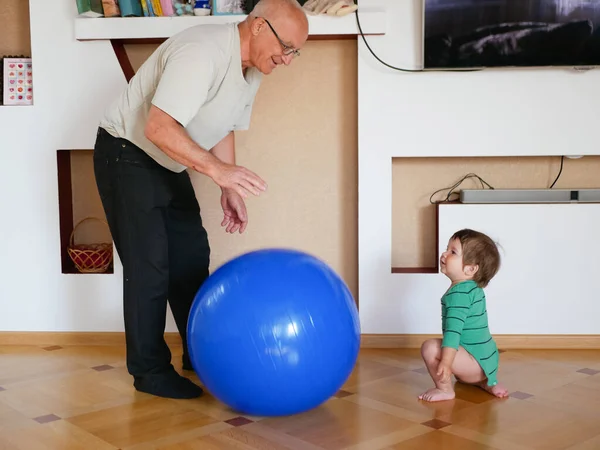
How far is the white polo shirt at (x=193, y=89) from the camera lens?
6.83 feet

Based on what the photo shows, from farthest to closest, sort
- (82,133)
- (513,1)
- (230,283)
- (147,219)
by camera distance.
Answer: (82,133) < (513,1) < (147,219) < (230,283)

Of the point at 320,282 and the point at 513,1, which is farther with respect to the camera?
the point at 513,1

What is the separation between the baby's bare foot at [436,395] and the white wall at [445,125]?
73cm

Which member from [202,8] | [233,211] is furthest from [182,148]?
[202,8]

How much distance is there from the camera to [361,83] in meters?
3.03

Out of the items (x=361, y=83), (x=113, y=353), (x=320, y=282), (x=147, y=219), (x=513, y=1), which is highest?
(x=513, y=1)

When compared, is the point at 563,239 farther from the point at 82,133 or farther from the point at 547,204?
the point at 82,133

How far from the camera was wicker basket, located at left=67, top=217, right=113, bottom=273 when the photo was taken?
319 centimetres

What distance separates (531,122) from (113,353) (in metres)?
2.00

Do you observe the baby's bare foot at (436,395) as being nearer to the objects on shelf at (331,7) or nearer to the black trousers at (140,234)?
the black trousers at (140,234)

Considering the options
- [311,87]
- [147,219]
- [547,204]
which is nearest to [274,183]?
[311,87]

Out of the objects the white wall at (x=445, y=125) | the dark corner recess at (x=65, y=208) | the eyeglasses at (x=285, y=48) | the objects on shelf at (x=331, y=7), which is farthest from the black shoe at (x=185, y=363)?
the objects on shelf at (x=331, y=7)

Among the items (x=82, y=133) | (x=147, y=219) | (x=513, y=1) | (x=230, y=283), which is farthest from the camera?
(x=82, y=133)

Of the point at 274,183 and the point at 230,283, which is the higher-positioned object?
the point at 274,183
